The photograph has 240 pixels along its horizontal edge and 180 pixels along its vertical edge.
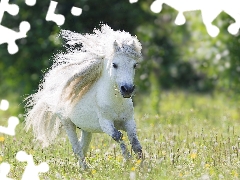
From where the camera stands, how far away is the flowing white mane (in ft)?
27.4

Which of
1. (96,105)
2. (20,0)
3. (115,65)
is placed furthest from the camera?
(20,0)

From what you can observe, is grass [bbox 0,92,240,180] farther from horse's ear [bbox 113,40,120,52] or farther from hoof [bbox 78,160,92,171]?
horse's ear [bbox 113,40,120,52]

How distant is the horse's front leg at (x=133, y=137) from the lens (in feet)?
27.1

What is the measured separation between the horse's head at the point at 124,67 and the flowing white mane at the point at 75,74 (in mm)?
10

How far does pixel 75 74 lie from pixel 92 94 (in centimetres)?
33

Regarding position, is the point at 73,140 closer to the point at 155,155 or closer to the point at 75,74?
the point at 75,74

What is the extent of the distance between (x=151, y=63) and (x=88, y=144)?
29.4 feet

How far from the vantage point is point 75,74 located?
891 centimetres

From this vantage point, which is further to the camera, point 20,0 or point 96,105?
point 20,0

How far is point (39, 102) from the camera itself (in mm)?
9633

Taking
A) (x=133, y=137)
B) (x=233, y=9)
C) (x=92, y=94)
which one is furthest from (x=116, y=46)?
(x=233, y=9)

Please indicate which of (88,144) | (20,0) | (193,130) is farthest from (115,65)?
(20,0)

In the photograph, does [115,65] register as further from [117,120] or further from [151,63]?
[151,63]

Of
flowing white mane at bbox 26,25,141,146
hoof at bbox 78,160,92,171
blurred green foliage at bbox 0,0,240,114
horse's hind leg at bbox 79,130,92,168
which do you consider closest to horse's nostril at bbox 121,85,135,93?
flowing white mane at bbox 26,25,141,146
